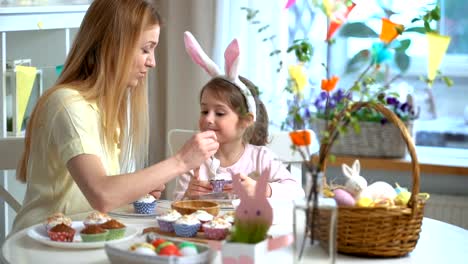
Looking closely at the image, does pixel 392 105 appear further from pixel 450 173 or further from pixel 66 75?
pixel 66 75

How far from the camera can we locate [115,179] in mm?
2104

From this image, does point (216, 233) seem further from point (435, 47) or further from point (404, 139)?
point (435, 47)

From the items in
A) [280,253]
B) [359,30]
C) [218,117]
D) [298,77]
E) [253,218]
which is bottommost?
[280,253]

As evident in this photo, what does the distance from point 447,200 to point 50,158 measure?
1533 mm

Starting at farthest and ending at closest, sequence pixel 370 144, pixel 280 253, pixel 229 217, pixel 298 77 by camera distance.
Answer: pixel 370 144 → pixel 229 217 → pixel 280 253 → pixel 298 77

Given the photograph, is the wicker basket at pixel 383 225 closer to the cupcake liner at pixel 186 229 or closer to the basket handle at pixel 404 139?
the basket handle at pixel 404 139

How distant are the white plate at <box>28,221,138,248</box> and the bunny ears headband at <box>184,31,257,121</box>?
536 mm

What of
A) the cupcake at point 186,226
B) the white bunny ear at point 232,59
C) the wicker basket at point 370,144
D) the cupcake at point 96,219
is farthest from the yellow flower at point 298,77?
the wicker basket at point 370,144

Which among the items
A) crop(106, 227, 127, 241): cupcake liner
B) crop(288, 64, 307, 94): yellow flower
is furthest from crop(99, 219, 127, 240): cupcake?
crop(288, 64, 307, 94): yellow flower

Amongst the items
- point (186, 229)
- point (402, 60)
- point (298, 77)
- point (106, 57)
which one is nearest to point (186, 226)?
point (186, 229)

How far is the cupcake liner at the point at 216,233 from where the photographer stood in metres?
1.89

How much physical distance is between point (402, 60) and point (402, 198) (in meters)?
1.58

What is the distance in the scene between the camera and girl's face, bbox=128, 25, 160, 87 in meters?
2.34

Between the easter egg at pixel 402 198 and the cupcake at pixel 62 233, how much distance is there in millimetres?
663
